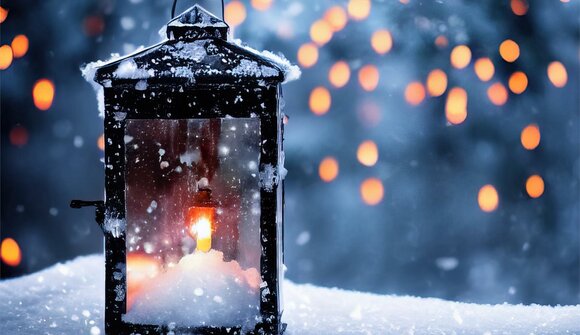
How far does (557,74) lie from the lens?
2676mm

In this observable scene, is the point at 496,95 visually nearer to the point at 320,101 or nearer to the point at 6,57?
the point at 320,101

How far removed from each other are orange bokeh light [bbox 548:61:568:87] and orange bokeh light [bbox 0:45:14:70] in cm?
285

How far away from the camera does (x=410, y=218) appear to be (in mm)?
2668

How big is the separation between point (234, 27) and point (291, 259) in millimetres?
1214

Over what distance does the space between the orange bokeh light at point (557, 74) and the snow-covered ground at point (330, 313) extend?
A: 121 cm

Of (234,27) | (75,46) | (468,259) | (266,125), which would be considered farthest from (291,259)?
(75,46)

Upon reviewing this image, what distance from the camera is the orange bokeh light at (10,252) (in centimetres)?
296

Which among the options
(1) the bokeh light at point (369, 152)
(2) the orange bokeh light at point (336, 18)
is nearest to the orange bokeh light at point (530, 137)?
(1) the bokeh light at point (369, 152)

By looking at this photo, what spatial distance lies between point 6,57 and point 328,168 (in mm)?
1856

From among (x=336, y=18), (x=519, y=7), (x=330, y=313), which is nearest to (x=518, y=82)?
(x=519, y=7)

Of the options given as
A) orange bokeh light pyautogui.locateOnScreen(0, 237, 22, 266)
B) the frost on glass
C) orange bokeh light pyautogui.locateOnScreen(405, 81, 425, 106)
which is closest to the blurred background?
orange bokeh light pyautogui.locateOnScreen(405, 81, 425, 106)

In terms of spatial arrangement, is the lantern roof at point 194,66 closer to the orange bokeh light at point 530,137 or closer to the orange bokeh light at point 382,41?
the orange bokeh light at point 382,41

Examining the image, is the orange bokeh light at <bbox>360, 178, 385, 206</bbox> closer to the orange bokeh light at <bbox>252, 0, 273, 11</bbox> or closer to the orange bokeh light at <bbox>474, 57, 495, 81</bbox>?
the orange bokeh light at <bbox>474, 57, 495, 81</bbox>

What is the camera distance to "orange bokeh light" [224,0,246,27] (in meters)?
2.66
